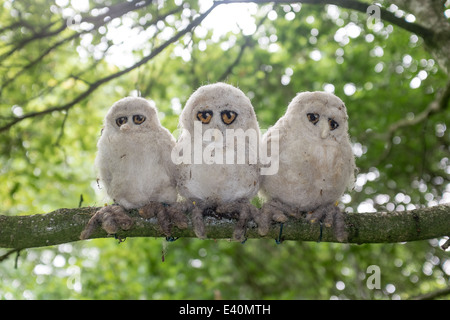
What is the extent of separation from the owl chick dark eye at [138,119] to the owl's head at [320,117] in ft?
3.18

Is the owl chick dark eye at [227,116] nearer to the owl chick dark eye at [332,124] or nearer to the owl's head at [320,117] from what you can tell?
the owl's head at [320,117]

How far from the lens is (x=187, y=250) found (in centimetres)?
650

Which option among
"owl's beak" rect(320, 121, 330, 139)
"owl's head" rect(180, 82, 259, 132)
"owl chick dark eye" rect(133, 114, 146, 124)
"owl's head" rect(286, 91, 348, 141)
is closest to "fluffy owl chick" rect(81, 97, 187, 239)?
"owl chick dark eye" rect(133, 114, 146, 124)

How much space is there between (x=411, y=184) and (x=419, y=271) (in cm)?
137

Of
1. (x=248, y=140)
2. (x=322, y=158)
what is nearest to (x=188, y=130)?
(x=248, y=140)

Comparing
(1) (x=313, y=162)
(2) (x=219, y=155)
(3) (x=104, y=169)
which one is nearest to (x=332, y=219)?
(1) (x=313, y=162)

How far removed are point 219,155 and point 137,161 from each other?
1.72 ft

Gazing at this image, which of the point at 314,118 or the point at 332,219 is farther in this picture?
the point at 314,118

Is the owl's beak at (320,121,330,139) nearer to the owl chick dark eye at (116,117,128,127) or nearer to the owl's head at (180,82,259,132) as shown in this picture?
the owl's head at (180,82,259,132)

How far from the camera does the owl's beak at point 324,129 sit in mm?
2652

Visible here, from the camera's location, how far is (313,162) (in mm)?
2643

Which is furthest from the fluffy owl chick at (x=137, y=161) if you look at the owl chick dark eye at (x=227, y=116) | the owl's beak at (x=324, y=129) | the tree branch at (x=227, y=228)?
the owl's beak at (x=324, y=129)

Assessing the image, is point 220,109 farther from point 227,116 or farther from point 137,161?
point 137,161
